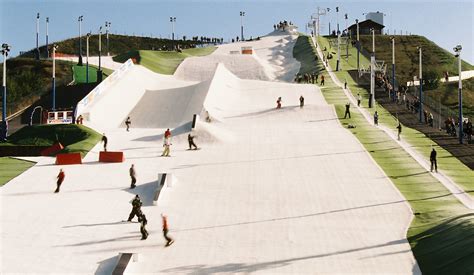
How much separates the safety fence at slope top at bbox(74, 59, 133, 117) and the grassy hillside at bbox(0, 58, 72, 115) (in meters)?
6.95

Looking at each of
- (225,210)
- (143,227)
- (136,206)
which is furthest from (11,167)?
(143,227)

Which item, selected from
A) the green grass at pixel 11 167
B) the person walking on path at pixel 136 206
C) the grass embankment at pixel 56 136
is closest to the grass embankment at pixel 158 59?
the grass embankment at pixel 56 136

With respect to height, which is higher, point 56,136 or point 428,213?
point 56,136

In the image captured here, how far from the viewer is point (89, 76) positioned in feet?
207

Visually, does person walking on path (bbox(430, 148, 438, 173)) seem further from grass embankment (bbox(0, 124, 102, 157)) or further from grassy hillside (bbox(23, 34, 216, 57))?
grassy hillside (bbox(23, 34, 216, 57))

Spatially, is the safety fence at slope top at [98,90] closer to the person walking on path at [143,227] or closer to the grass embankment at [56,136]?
the grass embankment at [56,136]

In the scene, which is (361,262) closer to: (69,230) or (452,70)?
(69,230)

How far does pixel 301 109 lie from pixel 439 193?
71.3ft

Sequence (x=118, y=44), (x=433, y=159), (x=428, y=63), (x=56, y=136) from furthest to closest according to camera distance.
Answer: (x=118, y=44)
(x=428, y=63)
(x=56, y=136)
(x=433, y=159)

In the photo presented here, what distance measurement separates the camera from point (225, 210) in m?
21.0

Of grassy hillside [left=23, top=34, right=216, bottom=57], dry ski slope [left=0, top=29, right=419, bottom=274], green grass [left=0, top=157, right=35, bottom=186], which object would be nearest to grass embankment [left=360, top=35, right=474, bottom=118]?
dry ski slope [left=0, top=29, right=419, bottom=274]

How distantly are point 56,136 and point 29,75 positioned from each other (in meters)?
35.4

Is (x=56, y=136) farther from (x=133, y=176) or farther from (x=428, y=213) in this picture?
(x=428, y=213)

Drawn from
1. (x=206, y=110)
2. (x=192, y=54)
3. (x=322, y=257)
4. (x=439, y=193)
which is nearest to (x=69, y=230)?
(x=322, y=257)
